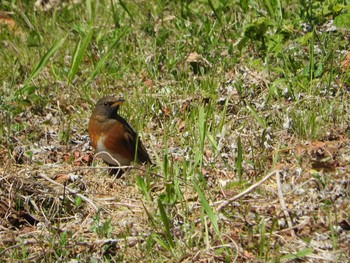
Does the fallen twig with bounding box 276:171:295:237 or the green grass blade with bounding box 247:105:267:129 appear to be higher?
the green grass blade with bounding box 247:105:267:129

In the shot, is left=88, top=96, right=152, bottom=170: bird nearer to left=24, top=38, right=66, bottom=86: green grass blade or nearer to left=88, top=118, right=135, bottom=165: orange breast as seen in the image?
left=88, top=118, right=135, bottom=165: orange breast

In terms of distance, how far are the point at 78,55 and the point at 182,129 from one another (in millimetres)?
1264

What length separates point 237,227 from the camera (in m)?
5.03

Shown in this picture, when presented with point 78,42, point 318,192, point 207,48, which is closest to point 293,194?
point 318,192

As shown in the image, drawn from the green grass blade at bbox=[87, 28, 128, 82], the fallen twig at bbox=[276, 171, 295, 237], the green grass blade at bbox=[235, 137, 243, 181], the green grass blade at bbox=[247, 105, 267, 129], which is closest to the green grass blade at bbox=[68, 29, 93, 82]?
the green grass blade at bbox=[87, 28, 128, 82]

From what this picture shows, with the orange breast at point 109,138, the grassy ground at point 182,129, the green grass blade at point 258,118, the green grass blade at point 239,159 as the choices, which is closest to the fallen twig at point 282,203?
the grassy ground at point 182,129

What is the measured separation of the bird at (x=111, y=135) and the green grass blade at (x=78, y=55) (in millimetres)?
869

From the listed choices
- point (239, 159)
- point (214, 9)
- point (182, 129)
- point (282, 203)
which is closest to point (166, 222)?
point (282, 203)

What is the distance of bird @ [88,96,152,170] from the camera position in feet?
20.7

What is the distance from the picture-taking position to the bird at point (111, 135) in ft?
20.7

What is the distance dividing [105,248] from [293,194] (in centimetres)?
115

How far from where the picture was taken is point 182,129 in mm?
6520

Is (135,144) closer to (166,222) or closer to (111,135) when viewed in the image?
(111,135)

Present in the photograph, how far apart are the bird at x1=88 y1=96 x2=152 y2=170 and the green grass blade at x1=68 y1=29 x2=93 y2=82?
87 centimetres
